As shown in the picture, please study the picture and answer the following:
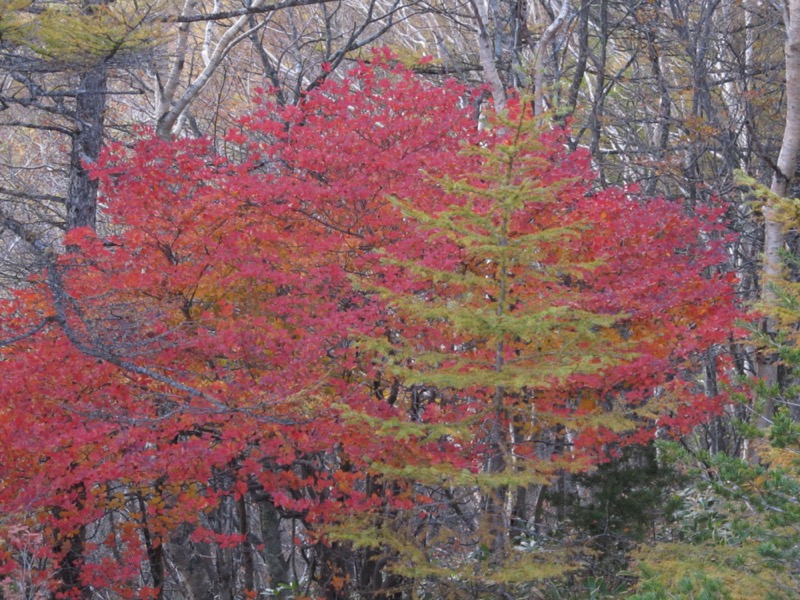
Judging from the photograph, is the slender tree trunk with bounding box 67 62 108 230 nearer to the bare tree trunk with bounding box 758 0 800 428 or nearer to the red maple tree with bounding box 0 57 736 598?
the red maple tree with bounding box 0 57 736 598

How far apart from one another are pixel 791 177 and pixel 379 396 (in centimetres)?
463

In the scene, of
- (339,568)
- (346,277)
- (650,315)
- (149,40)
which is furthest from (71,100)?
(650,315)

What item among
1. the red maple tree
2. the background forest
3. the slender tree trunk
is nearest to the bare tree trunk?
the background forest

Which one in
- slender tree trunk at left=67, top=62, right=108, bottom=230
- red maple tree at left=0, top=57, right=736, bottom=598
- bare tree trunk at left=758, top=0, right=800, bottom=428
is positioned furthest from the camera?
slender tree trunk at left=67, top=62, right=108, bottom=230

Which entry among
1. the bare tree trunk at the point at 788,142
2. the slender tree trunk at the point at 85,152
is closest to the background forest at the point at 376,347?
the bare tree trunk at the point at 788,142

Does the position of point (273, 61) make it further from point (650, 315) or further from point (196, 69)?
point (650, 315)

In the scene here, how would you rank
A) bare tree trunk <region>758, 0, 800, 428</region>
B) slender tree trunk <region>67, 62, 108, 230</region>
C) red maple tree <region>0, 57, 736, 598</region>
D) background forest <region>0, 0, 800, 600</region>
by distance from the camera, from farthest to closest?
1. slender tree trunk <region>67, 62, 108, 230</region>
2. bare tree trunk <region>758, 0, 800, 428</region>
3. red maple tree <region>0, 57, 736, 598</region>
4. background forest <region>0, 0, 800, 600</region>

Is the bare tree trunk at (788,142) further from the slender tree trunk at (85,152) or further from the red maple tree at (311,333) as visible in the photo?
the slender tree trunk at (85,152)

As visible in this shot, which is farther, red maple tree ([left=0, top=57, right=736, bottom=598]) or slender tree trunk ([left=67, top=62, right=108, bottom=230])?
slender tree trunk ([left=67, top=62, right=108, bottom=230])

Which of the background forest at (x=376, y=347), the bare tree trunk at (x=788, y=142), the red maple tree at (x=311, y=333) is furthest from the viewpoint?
the bare tree trunk at (x=788, y=142)

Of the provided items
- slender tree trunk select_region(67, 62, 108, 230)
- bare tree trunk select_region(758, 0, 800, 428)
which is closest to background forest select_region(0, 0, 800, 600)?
bare tree trunk select_region(758, 0, 800, 428)

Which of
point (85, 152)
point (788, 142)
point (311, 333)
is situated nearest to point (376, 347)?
point (311, 333)

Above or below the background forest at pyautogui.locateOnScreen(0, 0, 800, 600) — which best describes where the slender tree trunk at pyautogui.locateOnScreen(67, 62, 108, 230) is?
above

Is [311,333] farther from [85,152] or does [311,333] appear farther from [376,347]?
[85,152]
